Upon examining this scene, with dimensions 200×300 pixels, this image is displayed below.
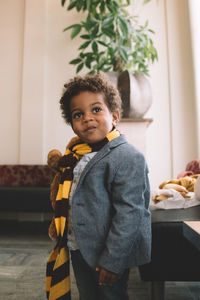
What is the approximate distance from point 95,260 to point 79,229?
0.10 meters

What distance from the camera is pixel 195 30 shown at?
9.80 ft

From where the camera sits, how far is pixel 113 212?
71 cm

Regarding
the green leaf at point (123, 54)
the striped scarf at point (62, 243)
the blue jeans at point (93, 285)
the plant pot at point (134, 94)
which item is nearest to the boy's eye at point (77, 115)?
the striped scarf at point (62, 243)

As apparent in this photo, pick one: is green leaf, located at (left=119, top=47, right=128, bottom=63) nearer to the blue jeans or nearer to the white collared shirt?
the white collared shirt

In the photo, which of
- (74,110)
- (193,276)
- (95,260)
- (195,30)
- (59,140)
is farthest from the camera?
(59,140)

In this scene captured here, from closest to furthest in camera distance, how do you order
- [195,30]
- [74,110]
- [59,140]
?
1. [74,110]
2. [195,30]
3. [59,140]

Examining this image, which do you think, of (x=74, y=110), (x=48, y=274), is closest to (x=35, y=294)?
(x=48, y=274)

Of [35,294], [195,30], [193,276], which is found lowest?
[35,294]

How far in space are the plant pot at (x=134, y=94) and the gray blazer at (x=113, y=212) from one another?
5.01 feet

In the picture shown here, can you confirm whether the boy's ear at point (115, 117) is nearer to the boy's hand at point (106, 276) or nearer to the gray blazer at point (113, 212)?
the gray blazer at point (113, 212)

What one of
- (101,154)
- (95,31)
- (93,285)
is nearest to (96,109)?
(101,154)

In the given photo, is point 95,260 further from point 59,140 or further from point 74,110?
point 59,140

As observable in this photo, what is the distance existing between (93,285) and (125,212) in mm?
297

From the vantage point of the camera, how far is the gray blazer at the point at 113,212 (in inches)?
25.4
